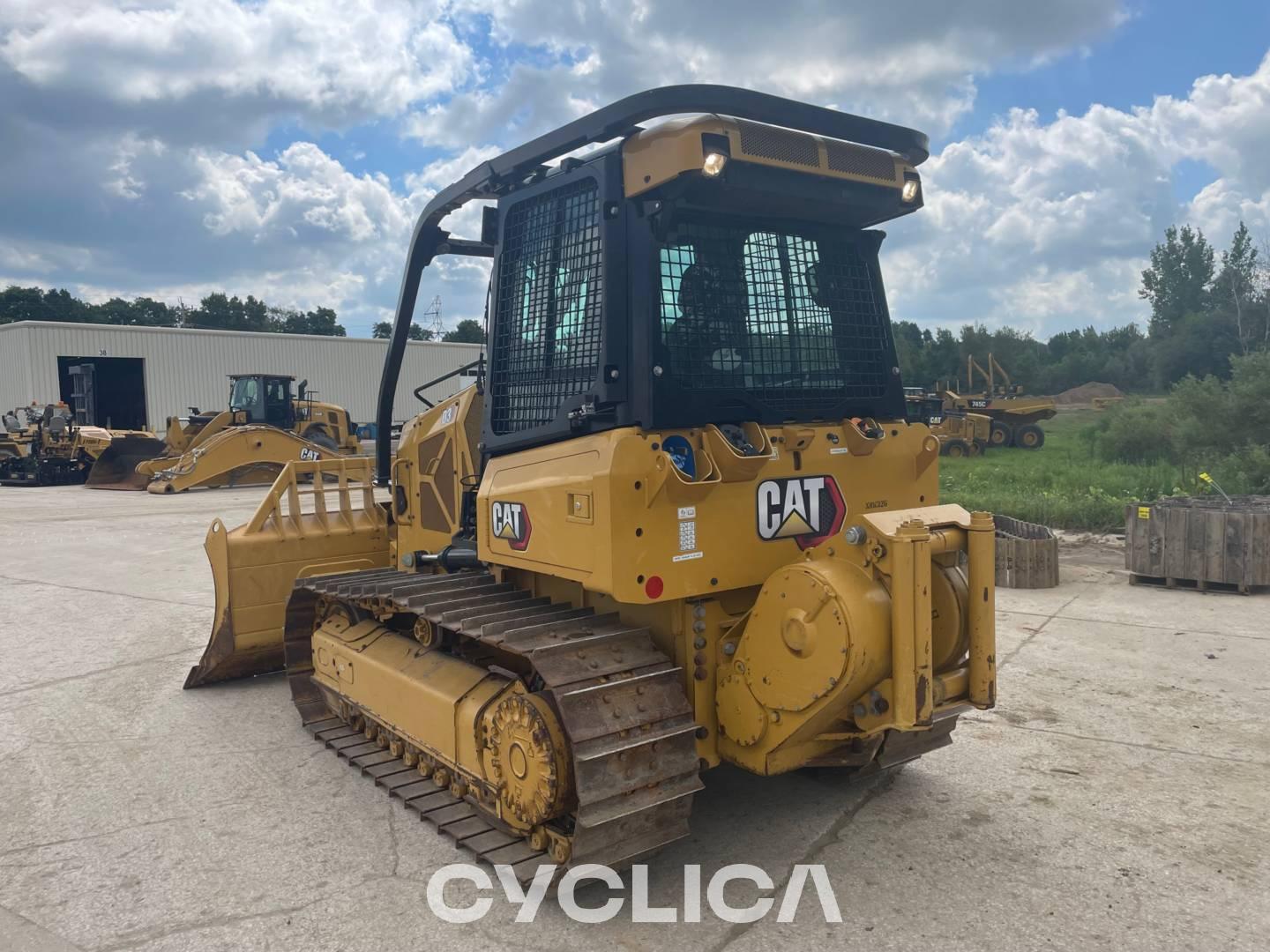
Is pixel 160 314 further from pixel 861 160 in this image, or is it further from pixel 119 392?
pixel 861 160

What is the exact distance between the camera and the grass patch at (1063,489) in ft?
42.5

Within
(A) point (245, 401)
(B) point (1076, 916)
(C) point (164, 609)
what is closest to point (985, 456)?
(A) point (245, 401)

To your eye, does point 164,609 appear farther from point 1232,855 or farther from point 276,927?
point 1232,855

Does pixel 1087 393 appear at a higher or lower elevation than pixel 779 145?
lower

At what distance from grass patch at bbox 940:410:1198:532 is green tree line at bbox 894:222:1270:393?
106ft

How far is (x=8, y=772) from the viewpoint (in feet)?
16.6

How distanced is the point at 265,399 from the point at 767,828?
23762 millimetres

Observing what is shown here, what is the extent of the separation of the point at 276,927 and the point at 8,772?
8.50 feet

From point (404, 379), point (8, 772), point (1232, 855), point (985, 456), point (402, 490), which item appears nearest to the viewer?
point (1232, 855)

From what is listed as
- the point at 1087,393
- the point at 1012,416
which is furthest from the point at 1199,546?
A: the point at 1087,393

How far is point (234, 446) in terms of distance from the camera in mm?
22422

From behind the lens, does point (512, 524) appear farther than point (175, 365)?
No

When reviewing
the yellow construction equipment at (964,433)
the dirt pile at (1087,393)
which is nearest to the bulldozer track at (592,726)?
the yellow construction equipment at (964,433)

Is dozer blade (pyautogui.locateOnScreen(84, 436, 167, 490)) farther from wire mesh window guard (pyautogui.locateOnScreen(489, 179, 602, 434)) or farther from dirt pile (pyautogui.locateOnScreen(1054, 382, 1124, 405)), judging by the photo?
dirt pile (pyautogui.locateOnScreen(1054, 382, 1124, 405))
